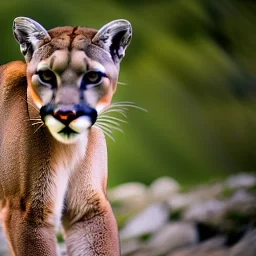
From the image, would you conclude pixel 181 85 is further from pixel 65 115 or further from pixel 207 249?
pixel 65 115

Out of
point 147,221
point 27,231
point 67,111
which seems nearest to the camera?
point 67,111

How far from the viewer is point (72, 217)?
4.72ft

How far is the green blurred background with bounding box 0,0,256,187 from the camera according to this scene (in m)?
1.63

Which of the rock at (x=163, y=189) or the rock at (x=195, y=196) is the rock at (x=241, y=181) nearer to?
the rock at (x=195, y=196)

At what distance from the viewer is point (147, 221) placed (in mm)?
1697

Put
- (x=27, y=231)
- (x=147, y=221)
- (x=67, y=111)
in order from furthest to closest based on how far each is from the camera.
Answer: (x=147, y=221), (x=27, y=231), (x=67, y=111)

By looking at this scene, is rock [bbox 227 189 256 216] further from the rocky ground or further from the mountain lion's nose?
the mountain lion's nose

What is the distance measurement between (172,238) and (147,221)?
77 millimetres

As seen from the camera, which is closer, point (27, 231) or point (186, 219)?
point (27, 231)

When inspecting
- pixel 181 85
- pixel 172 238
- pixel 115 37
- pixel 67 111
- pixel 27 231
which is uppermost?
pixel 115 37

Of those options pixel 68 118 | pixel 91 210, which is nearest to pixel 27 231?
pixel 91 210

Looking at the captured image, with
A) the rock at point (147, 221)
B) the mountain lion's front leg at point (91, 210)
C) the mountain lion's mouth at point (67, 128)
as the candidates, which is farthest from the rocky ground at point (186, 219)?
the mountain lion's mouth at point (67, 128)

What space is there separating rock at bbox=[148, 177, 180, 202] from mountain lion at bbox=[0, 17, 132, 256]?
0.27 metres

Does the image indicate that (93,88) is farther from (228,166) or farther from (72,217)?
(228,166)
